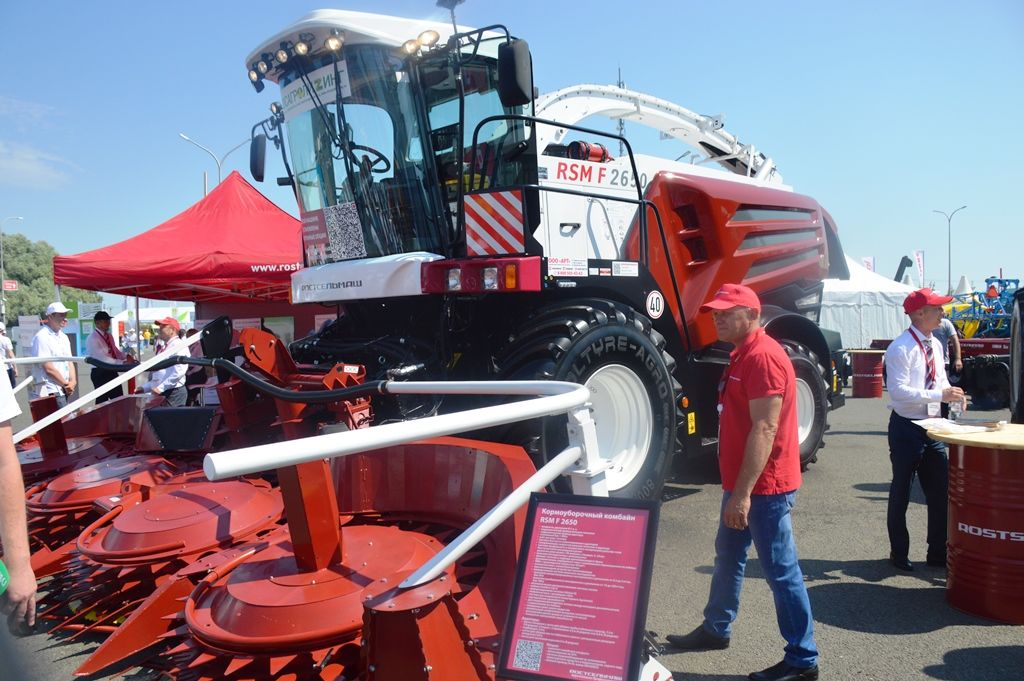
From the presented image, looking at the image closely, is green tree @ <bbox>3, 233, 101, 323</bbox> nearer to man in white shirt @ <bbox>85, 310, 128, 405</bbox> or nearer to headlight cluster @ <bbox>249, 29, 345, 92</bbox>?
man in white shirt @ <bbox>85, 310, 128, 405</bbox>

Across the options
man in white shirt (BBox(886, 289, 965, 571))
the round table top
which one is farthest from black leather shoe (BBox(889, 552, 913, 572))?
the round table top

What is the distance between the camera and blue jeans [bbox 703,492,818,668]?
3109mm

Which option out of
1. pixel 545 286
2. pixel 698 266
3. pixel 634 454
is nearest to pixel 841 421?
pixel 698 266

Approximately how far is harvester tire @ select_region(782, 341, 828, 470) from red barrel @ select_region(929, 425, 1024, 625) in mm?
2818

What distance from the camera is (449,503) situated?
3.18 m

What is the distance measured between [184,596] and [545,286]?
109 inches

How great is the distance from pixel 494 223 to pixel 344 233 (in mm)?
1497

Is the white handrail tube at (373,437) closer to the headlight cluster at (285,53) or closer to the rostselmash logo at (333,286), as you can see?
the rostselmash logo at (333,286)

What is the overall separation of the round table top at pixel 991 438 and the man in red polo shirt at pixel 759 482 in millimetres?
1147

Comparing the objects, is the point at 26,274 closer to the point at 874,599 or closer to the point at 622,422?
the point at 622,422

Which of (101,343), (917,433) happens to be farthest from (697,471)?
(101,343)

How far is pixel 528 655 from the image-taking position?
203 cm

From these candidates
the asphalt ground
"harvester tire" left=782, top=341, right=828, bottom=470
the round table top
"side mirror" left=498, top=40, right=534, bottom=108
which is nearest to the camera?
the asphalt ground

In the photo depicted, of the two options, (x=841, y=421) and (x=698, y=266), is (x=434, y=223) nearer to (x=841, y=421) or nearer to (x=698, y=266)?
(x=698, y=266)
